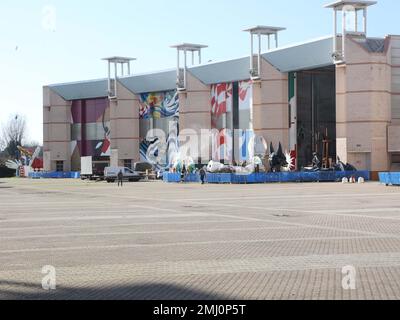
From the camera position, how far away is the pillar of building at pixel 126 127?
87062mm

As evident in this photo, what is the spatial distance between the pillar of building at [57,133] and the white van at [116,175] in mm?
26358

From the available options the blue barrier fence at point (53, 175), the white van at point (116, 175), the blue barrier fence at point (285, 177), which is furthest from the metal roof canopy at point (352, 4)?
the blue barrier fence at point (53, 175)

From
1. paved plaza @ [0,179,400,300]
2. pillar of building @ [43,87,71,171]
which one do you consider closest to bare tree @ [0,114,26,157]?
pillar of building @ [43,87,71,171]

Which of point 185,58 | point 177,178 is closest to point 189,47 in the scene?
point 185,58

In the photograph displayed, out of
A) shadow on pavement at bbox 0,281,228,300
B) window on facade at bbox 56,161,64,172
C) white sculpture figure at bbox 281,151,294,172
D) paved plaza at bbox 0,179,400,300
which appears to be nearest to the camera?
shadow on pavement at bbox 0,281,228,300

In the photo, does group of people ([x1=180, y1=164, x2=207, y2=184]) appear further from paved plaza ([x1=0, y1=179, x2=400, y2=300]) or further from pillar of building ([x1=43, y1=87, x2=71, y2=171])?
pillar of building ([x1=43, y1=87, x2=71, y2=171])

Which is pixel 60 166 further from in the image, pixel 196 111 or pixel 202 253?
pixel 202 253

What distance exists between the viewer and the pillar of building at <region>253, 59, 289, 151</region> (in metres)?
67.9

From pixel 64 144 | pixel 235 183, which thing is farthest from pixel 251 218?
pixel 64 144

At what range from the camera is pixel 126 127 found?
286 feet

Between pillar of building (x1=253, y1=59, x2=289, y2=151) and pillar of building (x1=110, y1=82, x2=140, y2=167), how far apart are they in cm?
2375

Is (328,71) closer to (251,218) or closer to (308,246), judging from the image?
(251,218)

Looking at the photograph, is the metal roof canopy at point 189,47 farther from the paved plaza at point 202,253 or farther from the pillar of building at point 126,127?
the paved plaza at point 202,253

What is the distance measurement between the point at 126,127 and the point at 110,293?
78.4 m
